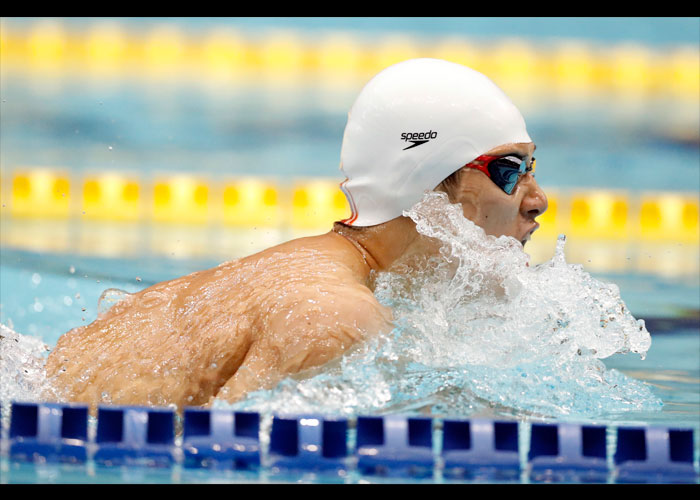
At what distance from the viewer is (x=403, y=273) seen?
249 centimetres

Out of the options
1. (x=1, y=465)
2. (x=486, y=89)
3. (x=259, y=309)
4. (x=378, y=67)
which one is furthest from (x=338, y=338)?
(x=378, y=67)

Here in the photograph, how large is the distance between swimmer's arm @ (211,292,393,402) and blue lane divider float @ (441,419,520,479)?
29cm

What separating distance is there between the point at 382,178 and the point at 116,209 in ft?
11.6

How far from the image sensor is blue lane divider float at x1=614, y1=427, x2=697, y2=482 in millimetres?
1816

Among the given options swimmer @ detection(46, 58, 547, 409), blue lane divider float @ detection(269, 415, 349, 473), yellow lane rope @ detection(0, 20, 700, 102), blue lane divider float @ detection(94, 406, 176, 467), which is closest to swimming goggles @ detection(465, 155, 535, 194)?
swimmer @ detection(46, 58, 547, 409)

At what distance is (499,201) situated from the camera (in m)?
2.50

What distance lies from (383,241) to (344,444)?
2.58 feet

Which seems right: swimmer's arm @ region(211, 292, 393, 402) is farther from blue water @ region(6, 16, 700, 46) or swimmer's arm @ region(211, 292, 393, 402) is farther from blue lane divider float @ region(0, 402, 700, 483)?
blue water @ region(6, 16, 700, 46)

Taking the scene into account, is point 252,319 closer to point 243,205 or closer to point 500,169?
point 500,169

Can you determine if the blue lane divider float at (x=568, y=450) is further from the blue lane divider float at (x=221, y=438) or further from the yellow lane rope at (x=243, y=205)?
the yellow lane rope at (x=243, y=205)

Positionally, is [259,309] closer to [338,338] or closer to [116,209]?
[338,338]

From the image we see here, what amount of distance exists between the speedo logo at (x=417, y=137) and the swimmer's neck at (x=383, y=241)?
0.66ft

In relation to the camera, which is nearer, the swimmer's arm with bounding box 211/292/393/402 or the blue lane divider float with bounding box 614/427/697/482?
the blue lane divider float with bounding box 614/427/697/482

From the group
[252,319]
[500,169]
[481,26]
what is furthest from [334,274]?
[481,26]
